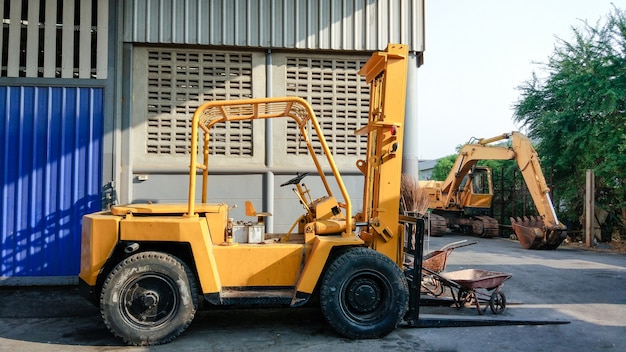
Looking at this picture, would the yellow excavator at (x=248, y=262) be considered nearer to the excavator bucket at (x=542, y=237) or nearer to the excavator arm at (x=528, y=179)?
the excavator bucket at (x=542, y=237)

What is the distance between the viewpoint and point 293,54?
28.8ft

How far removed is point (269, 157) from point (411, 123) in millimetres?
2703

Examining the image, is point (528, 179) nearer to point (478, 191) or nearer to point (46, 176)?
point (478, 191)

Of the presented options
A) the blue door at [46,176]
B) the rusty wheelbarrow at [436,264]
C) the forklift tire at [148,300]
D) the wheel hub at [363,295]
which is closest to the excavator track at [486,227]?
the rusty wheelbarrow at [436,264]

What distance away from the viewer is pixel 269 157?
858 centimetres

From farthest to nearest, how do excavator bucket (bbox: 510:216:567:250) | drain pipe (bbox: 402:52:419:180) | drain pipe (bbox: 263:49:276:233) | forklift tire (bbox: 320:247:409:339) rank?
1. excavator bucket (bbox: 510:216:567:250)
2. drain pipe (bbox: 402:52:419:180)
3. drain pipe (bbox: 263:49:276:233)
4. forklift tire (bbox: 320:247:409:339)

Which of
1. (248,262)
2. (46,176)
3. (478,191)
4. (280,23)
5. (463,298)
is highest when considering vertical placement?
(280,23)

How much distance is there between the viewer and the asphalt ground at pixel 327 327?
5.20 metres

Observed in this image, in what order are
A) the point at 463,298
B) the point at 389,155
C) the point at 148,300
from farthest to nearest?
the point at 463,298, the point at 389,155, the point at 148,300

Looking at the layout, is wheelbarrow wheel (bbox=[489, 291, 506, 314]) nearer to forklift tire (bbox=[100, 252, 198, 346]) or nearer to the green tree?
forklift tire (bbox=[100, 252, 198, 346])

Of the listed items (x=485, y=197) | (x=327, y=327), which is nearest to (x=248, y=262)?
(x=327, y=327)

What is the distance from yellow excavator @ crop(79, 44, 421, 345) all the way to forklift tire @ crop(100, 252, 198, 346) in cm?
1

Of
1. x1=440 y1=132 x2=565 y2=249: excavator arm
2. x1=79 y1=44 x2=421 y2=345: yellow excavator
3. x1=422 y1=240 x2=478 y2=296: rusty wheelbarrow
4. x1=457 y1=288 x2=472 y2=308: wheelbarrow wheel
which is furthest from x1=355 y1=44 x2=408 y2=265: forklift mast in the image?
x1=440 y1=132 x2=565 y2=249: excavator arm

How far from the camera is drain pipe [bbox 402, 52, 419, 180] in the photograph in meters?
8.97
